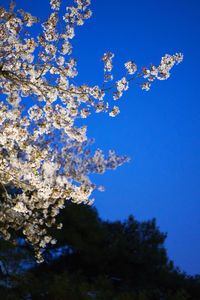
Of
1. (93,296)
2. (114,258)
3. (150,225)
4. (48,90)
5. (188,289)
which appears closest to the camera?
(48,90)

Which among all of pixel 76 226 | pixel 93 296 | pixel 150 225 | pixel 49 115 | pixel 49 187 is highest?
pixel 150 225

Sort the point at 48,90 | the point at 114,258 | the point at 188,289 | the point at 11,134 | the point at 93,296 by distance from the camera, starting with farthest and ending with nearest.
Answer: the point at 114,258 → the point at 188,289 → the point at 93,296 → the point at 48,90 → the point at 11,134

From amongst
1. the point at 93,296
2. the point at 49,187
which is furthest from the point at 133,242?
the point at 49,187

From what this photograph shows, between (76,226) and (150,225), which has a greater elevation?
(150,225)

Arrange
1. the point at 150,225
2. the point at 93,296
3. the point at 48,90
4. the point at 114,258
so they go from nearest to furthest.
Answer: the point at 48,90 → the point at 93,296 → the point at 114,258 → the point at 150,225

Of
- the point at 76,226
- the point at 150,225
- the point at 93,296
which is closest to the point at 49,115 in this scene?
the point at 93,296

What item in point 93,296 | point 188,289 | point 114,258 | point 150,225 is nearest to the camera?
point 93,296

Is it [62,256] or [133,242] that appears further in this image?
[133,242]

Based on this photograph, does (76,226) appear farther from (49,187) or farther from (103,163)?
(49,187)

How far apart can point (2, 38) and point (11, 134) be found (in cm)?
148

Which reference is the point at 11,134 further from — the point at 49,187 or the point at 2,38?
the point at 2,38

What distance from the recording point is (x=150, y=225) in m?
15.4

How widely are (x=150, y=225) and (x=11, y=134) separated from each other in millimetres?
12784

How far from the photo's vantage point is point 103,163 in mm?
13906
